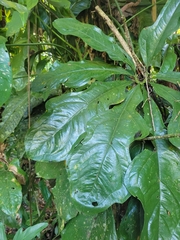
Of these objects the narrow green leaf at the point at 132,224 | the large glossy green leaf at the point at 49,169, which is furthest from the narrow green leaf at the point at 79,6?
the narrow green leaf at the point at 132,224

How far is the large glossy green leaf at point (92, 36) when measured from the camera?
2.19ft

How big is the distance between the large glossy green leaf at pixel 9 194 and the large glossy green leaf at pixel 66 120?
0.27 feet

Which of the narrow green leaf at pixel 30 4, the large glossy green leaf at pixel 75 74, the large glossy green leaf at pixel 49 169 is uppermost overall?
the narrow green leaf at pixel 30 4

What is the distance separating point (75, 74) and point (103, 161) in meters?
0.24

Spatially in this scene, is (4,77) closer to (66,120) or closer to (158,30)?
(66,120)

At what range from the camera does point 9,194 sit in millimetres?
561

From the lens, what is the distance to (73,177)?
50cm

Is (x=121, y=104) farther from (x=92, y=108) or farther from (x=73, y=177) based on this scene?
(x=73, y=177)

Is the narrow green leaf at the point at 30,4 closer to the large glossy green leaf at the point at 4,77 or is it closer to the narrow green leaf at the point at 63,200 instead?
the large glossy green leaf at the point at 4,77

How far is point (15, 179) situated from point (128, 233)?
10.9 inches

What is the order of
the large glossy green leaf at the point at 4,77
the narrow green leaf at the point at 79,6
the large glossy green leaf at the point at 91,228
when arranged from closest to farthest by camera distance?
the large glossy green leaf at the point at 4,77
the large glossy green leaf at the point at 91,228
the narrow green leaf at the point at 79,6

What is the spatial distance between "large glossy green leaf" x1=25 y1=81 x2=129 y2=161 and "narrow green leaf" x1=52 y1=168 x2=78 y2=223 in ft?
0.31

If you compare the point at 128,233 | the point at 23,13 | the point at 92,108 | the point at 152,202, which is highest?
the point at 23,13

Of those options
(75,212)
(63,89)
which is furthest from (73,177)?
(63,89)
